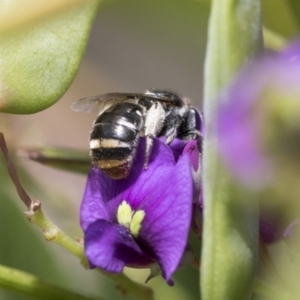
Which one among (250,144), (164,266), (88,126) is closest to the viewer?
(250,144)

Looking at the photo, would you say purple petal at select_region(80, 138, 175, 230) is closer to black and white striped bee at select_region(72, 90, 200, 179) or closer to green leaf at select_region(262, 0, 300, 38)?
black and white striped bee at select_region(72, 90, 200, 179)

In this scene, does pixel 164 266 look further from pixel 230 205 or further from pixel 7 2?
pixel 7 2

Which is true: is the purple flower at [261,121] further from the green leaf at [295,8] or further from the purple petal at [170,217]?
the green leaf at [295,8]


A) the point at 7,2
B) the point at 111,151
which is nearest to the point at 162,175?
the point at 111,151

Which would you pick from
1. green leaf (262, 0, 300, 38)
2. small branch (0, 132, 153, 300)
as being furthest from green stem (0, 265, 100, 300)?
green leaf (262, 0, 300, 38)

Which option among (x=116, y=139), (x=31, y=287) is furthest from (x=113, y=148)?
(x=31, y=287)
